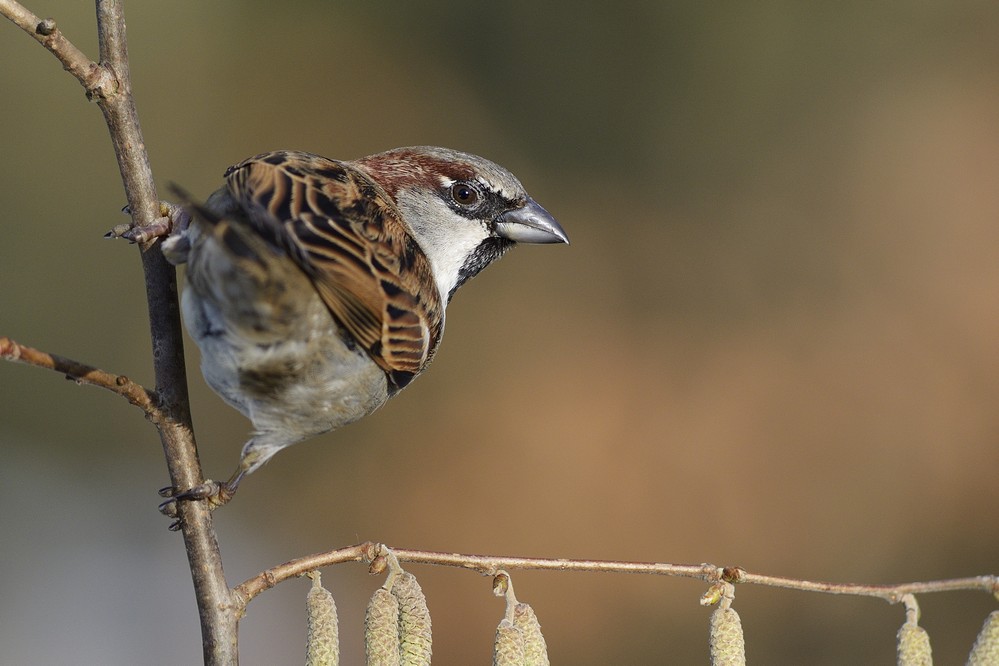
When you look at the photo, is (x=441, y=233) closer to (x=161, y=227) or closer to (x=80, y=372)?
(x=161, y=227)

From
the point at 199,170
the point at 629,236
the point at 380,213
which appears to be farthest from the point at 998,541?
the point at 199,170

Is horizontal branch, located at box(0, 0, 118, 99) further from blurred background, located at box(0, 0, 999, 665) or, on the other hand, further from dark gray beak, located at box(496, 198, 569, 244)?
blurred background, located at box(0, 0, 999, 665)

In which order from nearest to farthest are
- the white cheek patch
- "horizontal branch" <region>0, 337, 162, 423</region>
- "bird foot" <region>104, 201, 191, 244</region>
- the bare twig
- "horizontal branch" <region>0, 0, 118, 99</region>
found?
"horizontal branch" <region>0, 337, 162, 423</region> → "horizontal branch" <region>0, 0, 118, 99</region> → the bare twig → "bird foot" <region>104, 201, 191, 244</region> → the white cheek patch

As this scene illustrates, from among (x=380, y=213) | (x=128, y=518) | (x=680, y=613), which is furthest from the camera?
(x=128, y=518)

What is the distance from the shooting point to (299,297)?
107 inches

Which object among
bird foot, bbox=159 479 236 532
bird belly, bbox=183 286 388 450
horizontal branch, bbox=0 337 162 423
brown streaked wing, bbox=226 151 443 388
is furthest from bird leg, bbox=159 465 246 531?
brown streaked wing, bbox=226 151 443 388

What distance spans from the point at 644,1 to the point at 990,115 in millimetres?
2567

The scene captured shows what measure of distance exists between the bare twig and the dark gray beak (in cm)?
135

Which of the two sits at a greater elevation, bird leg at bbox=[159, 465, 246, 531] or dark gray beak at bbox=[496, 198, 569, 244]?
dark gray beak at bbox=[496, 198, 569, 244]

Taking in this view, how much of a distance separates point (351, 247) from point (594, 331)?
15.0ft

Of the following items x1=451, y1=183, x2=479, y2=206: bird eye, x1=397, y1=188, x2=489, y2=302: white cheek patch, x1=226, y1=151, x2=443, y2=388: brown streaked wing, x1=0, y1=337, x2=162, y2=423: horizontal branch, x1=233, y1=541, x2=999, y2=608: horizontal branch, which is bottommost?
x1=233, y1=541, x2=999, y2=608: horizontal branch

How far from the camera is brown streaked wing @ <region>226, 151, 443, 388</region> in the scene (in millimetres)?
2719

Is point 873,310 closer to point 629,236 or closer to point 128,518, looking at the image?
point 629,236

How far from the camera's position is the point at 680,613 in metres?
6.56
